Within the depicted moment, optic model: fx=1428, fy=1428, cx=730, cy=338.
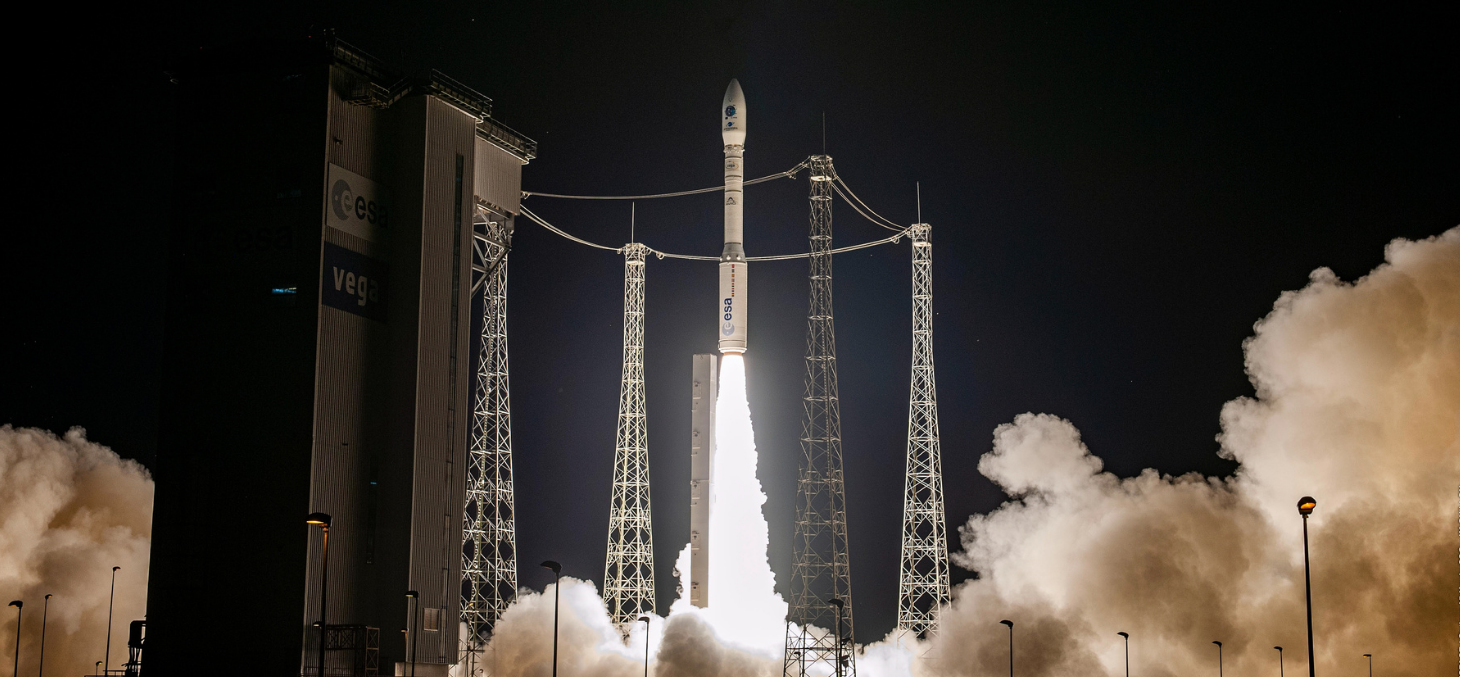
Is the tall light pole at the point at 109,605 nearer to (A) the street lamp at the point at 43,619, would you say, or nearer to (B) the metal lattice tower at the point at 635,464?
(A) the street lamp at the point at 43,619

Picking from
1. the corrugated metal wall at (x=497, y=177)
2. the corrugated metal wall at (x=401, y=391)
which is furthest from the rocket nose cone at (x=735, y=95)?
the corrugated metal wall at (x=401, y=391)

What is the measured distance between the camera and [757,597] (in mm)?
58844

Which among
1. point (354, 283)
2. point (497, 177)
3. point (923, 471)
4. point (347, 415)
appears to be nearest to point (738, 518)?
point (923, 471)

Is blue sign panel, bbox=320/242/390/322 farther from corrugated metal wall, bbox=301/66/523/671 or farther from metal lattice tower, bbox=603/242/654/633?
metal lattice tower, bbox=603/242/654/633

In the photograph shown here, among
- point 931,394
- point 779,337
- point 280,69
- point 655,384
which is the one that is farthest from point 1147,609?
point 280,69

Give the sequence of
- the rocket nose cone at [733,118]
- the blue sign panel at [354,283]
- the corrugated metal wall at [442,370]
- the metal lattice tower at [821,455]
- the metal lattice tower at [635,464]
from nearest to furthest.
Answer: the blue sign panel at [354,283] → the corrugated metal wall at [442,370] → the metal lattice tower at [821,455] → the metal lattice tower at [635,464] → the rocket nose cone at [733,118]

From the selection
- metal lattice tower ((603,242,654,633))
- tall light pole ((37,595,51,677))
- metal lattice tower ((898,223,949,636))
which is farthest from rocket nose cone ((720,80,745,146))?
tall light pole ((37,595,51,677))

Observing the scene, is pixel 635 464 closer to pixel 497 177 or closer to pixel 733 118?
pixel 497 177

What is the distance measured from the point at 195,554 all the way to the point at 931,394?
2682cm

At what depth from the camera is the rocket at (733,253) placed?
195ft

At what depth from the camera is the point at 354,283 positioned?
4538 centimetres

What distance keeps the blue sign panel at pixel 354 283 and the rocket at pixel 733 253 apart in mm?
16904

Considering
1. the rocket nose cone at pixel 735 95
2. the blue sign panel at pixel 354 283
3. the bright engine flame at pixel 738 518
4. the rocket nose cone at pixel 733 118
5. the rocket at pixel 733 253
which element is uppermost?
the rocket nose cone at pixel 735 95

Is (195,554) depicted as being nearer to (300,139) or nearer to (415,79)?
(300,139)
